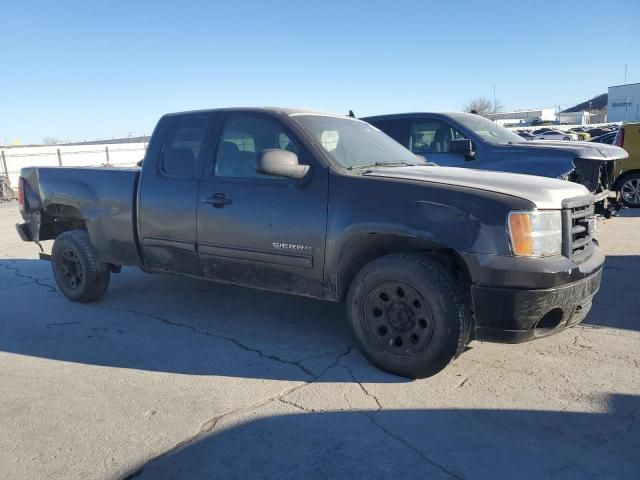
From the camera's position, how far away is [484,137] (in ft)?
26.5

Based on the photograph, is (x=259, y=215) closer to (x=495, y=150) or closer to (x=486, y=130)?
(x=495, y=150)

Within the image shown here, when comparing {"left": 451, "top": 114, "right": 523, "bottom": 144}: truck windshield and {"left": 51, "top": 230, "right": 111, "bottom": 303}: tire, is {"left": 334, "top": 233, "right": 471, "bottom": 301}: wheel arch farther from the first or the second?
{"left": 451, "top": 114, "right": 523, "bottom": 144}: truck windshield

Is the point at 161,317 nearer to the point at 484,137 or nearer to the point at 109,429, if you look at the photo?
the point at 109,429

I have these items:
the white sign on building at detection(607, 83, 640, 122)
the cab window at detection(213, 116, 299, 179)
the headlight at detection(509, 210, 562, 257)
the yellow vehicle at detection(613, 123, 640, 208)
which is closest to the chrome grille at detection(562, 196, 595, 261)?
the headlight at detection(509, 210, 562, 257)

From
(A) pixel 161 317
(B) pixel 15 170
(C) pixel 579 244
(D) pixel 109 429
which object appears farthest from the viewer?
(B) pixel 15 170

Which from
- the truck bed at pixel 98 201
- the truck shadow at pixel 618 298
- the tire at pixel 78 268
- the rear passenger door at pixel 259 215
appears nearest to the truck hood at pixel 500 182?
the rear passenger door at pixel 259 215

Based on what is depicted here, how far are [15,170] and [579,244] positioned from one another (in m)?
24.2

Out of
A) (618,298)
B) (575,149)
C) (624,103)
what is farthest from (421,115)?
(624,103)

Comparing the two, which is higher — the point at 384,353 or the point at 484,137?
the point at 484,137

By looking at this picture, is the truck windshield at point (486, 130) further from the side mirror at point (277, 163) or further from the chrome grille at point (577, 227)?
the side mirror at point (277, 163)

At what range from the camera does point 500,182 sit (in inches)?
150

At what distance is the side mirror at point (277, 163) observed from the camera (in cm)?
393

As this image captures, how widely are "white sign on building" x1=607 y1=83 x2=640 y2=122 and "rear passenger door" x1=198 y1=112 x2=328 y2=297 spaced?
77222 mm

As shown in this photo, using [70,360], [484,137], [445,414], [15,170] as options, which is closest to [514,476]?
[445,414]
